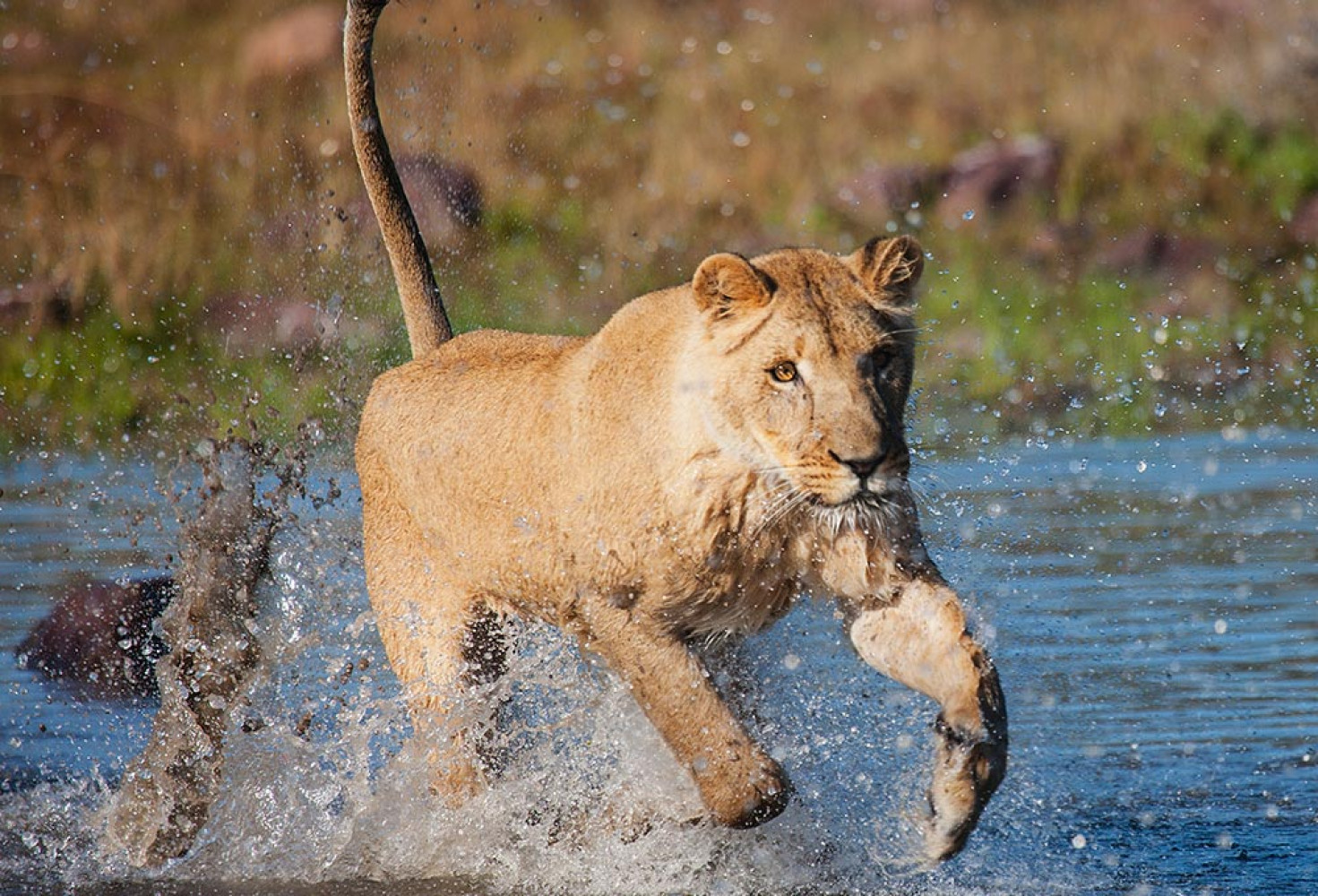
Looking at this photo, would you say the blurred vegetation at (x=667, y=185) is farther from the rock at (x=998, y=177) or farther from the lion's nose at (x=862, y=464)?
the lion's nose at (x=862, y=464)

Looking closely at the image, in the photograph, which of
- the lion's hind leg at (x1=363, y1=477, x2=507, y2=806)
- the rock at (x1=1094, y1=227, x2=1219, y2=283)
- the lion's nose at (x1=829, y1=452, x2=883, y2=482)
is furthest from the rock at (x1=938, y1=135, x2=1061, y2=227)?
the lion's nose at (x1=829, y1=452, x2=883, y2=482)

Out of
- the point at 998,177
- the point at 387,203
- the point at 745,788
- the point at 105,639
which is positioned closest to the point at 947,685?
the point at 745,788

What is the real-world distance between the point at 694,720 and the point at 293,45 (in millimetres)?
12990

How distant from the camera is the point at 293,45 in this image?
17.0 m

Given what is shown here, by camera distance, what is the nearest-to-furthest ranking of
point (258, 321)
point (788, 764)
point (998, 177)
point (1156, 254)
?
point (788, 764) < point (258, 321) < point (1156, 254) < point (998, 177)

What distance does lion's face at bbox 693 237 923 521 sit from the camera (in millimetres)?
4617

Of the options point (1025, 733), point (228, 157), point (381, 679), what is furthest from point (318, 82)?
point (1025, 733)

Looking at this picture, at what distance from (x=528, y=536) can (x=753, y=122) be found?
419 inches

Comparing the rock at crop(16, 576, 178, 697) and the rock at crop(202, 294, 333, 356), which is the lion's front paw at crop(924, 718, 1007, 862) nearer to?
the rock at crop(16, 576, 178, 697)

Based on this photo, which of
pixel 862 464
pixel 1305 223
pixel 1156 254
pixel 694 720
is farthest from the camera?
pixel 1305 223

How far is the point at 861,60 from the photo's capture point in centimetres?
1680

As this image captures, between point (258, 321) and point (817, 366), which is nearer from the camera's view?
point (817, 366)

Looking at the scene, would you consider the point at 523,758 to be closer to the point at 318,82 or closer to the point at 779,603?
the point at 779,603

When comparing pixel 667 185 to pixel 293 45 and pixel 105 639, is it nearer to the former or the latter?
pixel 293 45
